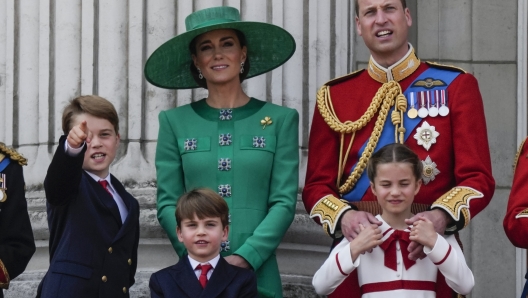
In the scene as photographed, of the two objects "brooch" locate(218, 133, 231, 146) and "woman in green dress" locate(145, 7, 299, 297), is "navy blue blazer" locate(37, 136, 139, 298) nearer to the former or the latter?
"woman in green dress" locate(145, 7, 299, 297)

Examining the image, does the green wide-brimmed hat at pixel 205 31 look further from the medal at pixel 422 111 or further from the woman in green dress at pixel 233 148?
the medal at pixel 422 111

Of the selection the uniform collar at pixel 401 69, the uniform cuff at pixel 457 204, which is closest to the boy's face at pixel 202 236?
the uniform cuff at pixel 457 204

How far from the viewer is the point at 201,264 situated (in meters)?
5.81

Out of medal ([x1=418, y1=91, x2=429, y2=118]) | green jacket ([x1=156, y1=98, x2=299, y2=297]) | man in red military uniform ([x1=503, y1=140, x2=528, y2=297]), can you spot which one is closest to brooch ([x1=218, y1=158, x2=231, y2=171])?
green jacket ([x1=156, y1=98, x2=299, y2=297])

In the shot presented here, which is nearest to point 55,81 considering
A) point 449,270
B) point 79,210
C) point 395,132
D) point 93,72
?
point 93,72

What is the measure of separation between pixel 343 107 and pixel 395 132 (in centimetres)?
30

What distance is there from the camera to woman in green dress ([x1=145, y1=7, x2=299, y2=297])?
614 centimetres

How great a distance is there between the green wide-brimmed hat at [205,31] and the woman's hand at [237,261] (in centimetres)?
101

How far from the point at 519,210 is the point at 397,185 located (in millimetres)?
548

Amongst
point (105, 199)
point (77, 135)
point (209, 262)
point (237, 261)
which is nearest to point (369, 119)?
point (237, 261)

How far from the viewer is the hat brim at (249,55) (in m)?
6.44

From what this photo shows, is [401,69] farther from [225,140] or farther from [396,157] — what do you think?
[225,140]

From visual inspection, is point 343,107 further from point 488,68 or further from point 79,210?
point 488,68

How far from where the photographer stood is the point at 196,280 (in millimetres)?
5762
